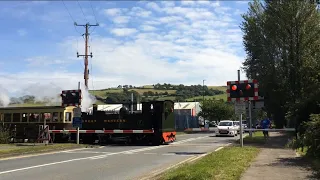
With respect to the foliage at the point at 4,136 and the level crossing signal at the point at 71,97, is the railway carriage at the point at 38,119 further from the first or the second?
the level crossing signal at the point at 71,97

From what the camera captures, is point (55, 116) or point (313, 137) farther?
point (55, 116)

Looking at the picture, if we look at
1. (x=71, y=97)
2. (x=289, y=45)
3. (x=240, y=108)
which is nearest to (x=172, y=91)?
(x=289, y=45)

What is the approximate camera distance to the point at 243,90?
1728cm

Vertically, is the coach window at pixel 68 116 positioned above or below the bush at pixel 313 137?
A: above

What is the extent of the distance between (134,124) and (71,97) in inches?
181

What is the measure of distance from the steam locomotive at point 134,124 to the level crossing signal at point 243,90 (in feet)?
25.9

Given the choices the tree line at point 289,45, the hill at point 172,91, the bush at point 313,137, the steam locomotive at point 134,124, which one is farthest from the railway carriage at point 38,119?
the hill at point 172,91

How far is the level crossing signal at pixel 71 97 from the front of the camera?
987 inches

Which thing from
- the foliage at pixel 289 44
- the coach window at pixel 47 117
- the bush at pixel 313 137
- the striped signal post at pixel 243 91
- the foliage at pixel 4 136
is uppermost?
the foliage at pixel 289 44

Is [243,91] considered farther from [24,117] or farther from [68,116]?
[24,117]

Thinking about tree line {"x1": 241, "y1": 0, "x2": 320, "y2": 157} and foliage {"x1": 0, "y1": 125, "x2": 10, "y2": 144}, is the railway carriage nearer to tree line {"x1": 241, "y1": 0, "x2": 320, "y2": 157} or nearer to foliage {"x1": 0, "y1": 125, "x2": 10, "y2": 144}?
foliage {"x1": 0, "y1": 125, "x2": 10, "y2": 144}

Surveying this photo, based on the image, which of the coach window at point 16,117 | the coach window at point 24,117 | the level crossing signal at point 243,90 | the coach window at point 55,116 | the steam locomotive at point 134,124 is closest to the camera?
the level crossing signal at point 243,90

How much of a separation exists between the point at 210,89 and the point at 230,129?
269 ft

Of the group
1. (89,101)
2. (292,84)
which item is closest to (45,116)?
(89,101)
